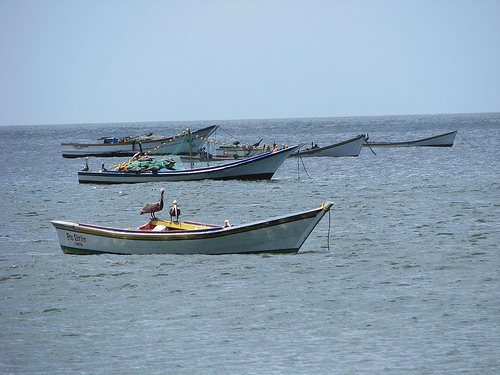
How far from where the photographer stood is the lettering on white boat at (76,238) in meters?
19.2

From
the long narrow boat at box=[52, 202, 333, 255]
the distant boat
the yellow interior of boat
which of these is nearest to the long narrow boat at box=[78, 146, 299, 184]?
the distant boat

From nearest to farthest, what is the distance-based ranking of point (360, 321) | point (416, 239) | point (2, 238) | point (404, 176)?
point (360, 321) → point (416, 239) → point (2, 238) → point (404, 176)

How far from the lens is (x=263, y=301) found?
1459 centimetres

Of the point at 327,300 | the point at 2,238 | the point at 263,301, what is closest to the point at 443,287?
the point at 327,300

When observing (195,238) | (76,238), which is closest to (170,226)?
(195,238)

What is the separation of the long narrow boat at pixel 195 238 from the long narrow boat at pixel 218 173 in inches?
721

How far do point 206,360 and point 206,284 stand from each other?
15.4ft

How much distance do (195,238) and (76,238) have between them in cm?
392

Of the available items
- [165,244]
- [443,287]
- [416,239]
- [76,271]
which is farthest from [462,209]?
[76,271]

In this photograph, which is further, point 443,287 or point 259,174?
point 259,174

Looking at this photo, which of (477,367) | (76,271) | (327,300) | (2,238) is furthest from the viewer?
(2,238)

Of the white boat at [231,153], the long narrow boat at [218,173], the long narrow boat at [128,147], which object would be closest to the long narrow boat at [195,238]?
the long narrow boat at [218,173]

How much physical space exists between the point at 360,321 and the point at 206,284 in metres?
4.46

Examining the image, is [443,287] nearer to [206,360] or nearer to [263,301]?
[263,301]
